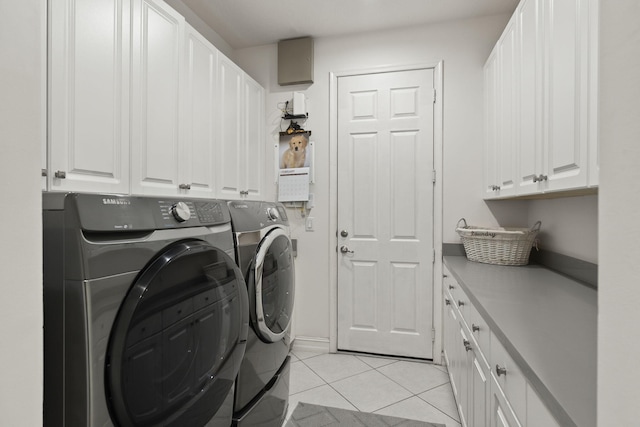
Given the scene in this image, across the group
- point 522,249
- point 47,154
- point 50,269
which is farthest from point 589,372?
point 47,154

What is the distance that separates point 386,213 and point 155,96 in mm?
1805

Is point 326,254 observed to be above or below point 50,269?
below

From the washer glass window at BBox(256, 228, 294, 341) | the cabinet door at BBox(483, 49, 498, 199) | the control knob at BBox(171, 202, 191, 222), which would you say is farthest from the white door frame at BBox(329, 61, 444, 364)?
the control knob at BBox(171, 202, 191, 222)

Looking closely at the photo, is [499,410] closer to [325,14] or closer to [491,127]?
[491,127]

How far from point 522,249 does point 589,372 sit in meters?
1.50

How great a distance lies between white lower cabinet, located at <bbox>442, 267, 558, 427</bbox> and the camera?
2.53 ft

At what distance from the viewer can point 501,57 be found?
204cm

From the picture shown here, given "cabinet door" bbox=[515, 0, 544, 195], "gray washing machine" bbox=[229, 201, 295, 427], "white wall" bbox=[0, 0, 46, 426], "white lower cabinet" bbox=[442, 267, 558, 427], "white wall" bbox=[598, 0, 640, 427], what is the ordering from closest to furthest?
"white wall" bbox=[598, 0, 640, 427] → "white wall" bbox=[0, 0, 46, 426] → "white lower cabinet" bbox=[442, 267, 558, 427] → "gray washing machine" bbox=[229, 201, 295, 427] → "cabinet door" bbox=[515, 0, 544, 195]

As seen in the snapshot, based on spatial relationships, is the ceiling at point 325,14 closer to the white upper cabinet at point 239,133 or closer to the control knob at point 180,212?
the white upper cabinet at point 239,133

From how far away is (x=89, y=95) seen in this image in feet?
4.18

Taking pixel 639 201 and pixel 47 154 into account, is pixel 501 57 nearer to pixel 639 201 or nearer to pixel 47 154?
pixel 639 201

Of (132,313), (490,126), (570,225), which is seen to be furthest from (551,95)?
(132,313)

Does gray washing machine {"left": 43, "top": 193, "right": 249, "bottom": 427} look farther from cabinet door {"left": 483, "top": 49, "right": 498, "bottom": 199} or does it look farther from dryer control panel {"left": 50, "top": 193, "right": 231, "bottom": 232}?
cabinet door {"left": 483, "top": 49, "right": 498, "bottom": 199}

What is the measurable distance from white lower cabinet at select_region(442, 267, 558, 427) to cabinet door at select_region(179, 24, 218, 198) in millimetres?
1592
